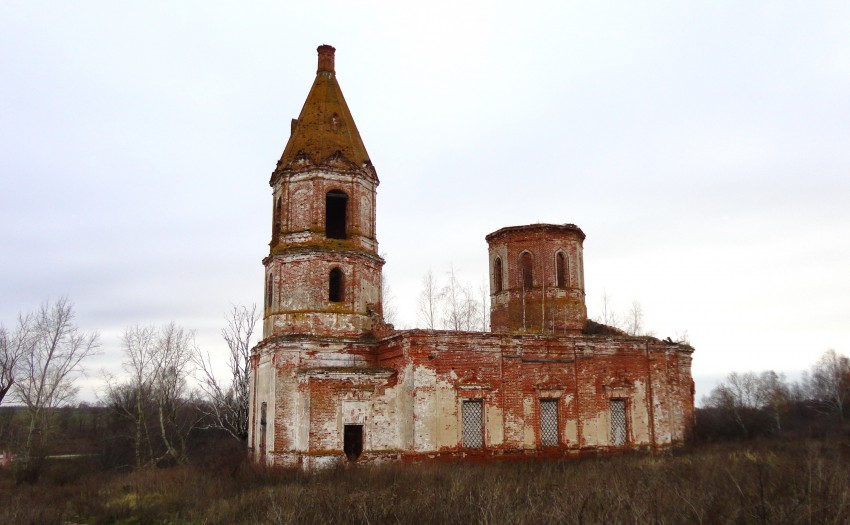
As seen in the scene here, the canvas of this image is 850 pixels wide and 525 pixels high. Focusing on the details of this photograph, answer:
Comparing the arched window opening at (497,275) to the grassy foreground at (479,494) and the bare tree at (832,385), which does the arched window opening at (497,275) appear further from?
the bare tree at (832,385)

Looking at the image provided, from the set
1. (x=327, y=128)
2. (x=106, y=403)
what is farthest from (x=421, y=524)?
(x=106, y=403)

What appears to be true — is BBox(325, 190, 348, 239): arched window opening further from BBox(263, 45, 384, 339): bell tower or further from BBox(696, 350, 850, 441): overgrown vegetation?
BBox(696, 350, 850, 441): overgrown vegetation

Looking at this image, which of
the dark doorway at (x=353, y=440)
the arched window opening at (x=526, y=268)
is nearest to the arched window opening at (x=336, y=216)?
the dark doorway at (x=353, y=440)

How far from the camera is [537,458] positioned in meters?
19.8

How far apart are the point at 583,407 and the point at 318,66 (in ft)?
49.1

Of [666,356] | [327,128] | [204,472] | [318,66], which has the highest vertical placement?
[318,66]

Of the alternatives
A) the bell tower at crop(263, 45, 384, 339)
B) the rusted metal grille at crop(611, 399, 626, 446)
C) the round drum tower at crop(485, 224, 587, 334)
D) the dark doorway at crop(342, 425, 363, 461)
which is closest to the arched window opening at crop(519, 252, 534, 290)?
the round drum tower at crop(485, 224, 587, 334)

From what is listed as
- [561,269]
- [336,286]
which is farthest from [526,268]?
[336,286]

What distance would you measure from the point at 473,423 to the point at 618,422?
5586 millimetres

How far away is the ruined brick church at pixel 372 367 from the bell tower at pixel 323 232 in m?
0.04

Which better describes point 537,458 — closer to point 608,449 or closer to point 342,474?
point 608,449

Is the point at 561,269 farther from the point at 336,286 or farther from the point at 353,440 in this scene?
the point at 353,440

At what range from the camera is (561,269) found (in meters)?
25.5

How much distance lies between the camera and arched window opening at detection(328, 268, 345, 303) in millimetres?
20422
